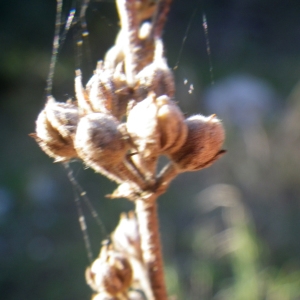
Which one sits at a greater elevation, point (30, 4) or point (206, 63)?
point (30, 4)

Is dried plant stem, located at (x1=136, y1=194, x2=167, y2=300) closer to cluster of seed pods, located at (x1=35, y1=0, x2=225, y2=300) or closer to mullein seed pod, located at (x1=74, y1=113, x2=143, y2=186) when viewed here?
cluster of seed pods, located at (x1=35, y1=0, x2=225, y2=300)

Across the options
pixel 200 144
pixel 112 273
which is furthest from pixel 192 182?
pixel 200 144

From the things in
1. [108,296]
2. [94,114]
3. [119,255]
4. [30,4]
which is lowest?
[108,296]

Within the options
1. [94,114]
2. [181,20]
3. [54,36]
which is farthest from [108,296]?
[181,20]

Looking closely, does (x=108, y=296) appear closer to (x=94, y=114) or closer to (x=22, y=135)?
(x=94, y=114)

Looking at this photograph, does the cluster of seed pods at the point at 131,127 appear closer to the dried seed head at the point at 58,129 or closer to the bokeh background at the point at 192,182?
the dried seed head at the point at 58,129

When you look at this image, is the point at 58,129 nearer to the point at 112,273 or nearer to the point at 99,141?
the point at 99,141
